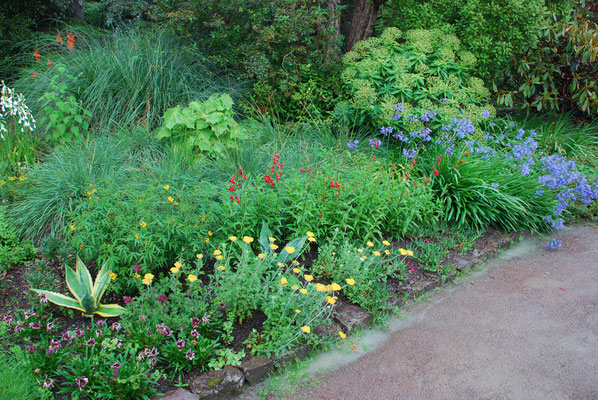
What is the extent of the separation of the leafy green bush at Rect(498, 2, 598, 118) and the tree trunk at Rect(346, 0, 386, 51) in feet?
7.39

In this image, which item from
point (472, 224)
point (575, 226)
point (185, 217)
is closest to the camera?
point (185, 217)

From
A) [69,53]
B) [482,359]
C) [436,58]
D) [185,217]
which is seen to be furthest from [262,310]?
[69,53]

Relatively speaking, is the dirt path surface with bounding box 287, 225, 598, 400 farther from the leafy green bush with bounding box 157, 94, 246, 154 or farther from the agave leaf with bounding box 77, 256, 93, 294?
the leafy green bush with bounding box 157, 94, 246, 154

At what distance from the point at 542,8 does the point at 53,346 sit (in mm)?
6696

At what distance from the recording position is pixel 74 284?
10.5 ft

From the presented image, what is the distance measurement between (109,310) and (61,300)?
0.32 metres

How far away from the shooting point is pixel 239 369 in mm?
2840

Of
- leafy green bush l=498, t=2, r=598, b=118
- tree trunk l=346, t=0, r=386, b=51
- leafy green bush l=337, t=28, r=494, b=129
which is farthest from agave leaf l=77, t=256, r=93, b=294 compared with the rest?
leafy green bush l=498, t=2, r=598, b=118

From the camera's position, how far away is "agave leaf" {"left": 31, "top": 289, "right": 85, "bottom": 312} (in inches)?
120

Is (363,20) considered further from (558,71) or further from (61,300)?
(61,300)

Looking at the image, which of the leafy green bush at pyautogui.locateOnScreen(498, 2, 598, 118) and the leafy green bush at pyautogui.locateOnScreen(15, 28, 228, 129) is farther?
the leafy green bush at pyautogui.locateOnScreen(498, 2, 598, 118)

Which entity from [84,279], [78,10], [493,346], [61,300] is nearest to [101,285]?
[84,279]

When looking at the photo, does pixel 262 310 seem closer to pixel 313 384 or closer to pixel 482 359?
pixel 313 384

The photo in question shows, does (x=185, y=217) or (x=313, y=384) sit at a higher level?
(x=185, y=217)
